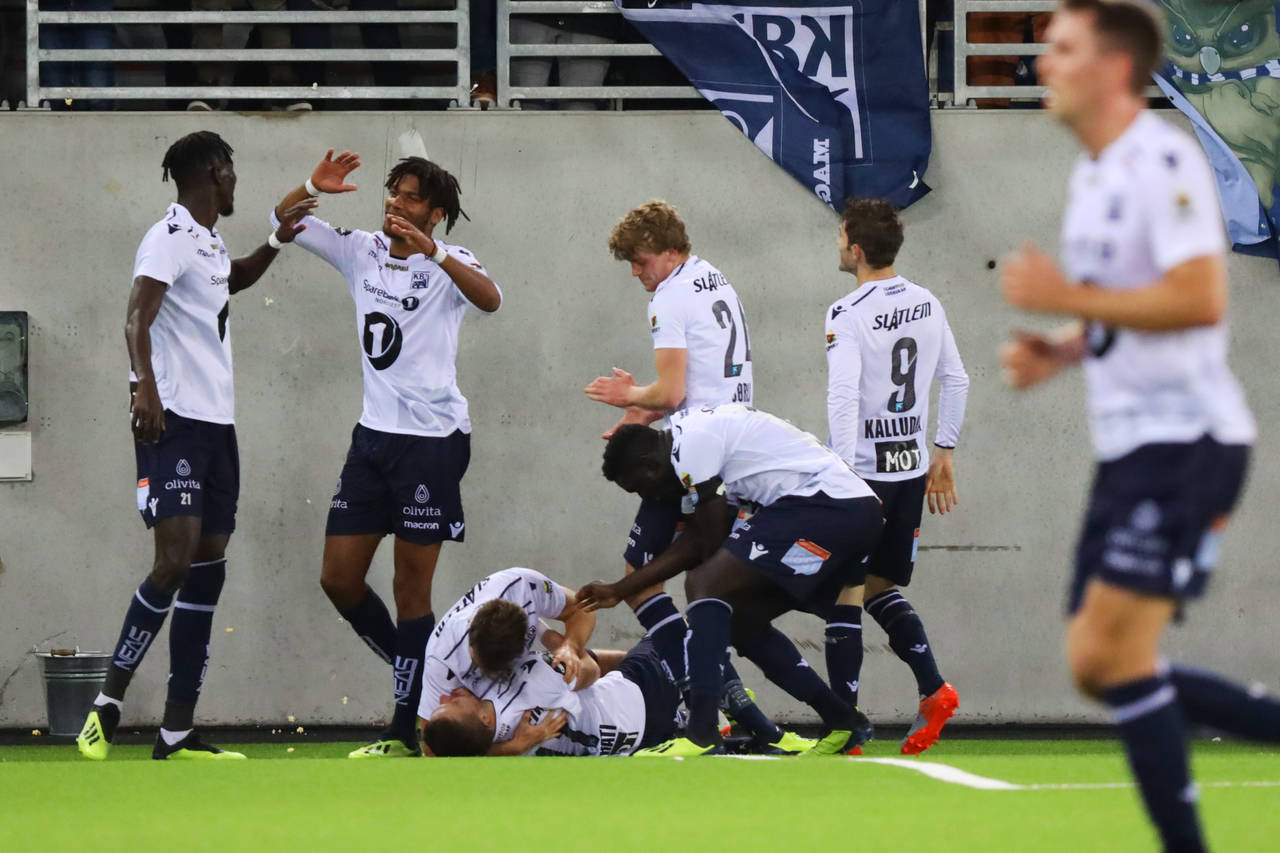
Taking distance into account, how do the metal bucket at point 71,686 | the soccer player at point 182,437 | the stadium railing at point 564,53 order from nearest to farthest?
1. the soccer player at point 182,437
2. the metal bucket at point 71,686
3. the stadium railing at point 564,53

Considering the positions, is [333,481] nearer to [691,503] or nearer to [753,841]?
[691,503]

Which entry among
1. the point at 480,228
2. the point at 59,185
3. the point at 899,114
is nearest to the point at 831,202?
the point at 899,114

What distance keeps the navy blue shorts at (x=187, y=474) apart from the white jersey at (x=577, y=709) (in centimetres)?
124

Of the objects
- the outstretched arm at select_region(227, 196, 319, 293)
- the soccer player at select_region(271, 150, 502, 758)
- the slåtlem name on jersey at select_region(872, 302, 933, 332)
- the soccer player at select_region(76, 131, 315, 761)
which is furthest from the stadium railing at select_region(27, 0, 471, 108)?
the slåtlem name on jersey at select_region(872, 302, 933, 332)

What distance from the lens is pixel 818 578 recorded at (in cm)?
541

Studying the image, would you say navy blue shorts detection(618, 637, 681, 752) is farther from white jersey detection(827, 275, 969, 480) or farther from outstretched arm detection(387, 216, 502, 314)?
outstretched arm detection(387, 216, 502, 314)

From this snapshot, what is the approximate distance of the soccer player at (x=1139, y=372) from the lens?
101 inches

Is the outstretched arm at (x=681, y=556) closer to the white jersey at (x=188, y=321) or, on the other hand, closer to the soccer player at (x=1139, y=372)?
the white jersey at (x=188, y=321)

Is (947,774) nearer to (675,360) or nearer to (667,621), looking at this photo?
(667,621)

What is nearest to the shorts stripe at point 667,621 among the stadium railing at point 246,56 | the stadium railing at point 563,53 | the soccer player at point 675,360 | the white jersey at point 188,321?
the soccer player at point 675,360

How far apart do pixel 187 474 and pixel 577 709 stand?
5.21 ft

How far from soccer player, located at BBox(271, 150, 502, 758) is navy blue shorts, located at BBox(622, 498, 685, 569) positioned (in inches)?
27.5

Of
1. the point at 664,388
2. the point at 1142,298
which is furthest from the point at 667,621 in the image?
the point at 1142,298

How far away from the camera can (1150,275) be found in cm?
271
